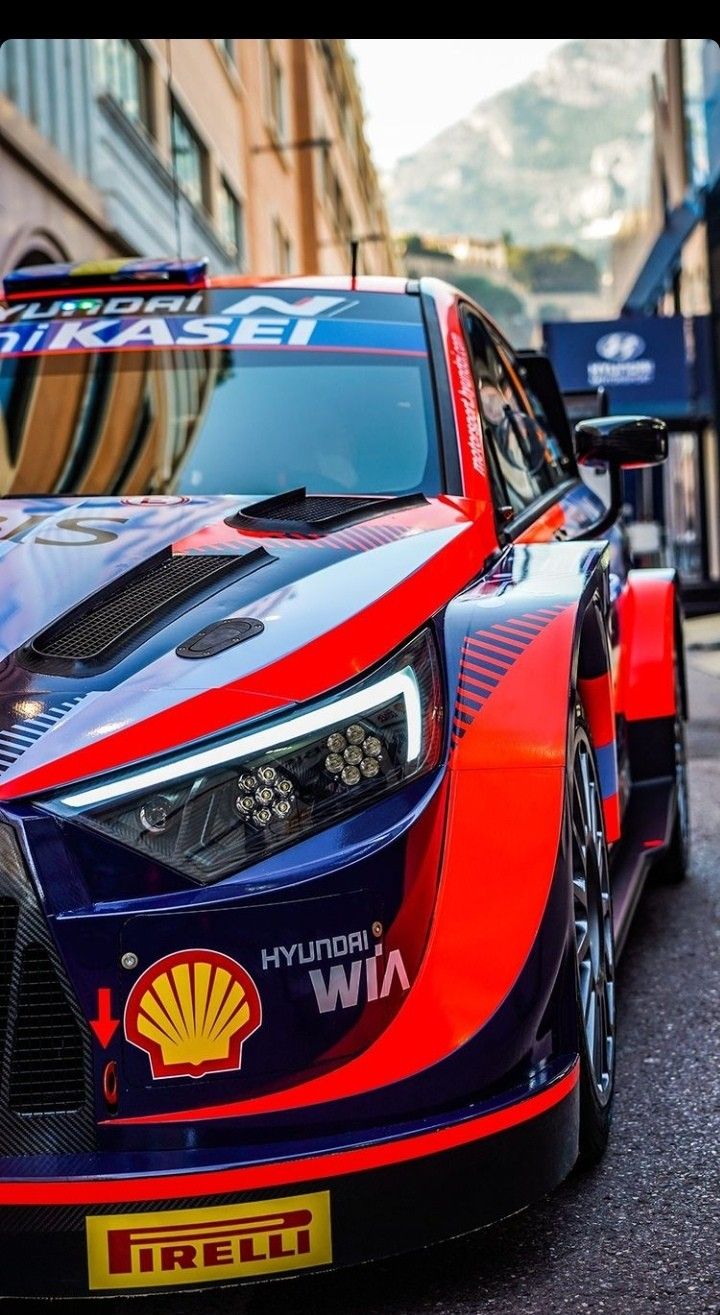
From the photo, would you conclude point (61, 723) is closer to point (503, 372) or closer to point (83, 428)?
point (83, 428)

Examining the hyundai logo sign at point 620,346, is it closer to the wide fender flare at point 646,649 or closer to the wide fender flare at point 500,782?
the wide fender flare at point 646,649

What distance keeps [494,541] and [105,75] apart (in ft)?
44.5

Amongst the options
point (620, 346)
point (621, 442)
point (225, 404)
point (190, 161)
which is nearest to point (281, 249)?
point (190, 161)

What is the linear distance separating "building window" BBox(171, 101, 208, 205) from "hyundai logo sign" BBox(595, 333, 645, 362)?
17.9 feet

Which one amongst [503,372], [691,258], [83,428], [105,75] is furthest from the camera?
[691,258]

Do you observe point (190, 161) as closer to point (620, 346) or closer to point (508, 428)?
point (620, 346)

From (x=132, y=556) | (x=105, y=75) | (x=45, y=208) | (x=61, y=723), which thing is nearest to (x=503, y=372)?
(x=132, y=556)

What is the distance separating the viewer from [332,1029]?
2.12 metres

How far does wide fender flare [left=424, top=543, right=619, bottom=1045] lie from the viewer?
2.22 metres

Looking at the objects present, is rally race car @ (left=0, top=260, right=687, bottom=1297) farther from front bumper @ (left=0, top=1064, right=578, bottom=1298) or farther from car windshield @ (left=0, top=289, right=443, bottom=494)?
car windshield @ (left=0, top=289, right=443, bottom=494)

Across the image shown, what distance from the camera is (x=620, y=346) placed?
20.9 meters

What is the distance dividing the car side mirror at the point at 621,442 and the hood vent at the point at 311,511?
829 mm

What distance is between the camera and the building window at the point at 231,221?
2280cm

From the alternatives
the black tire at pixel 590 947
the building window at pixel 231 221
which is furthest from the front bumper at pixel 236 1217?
the building window at pixel 231 221
